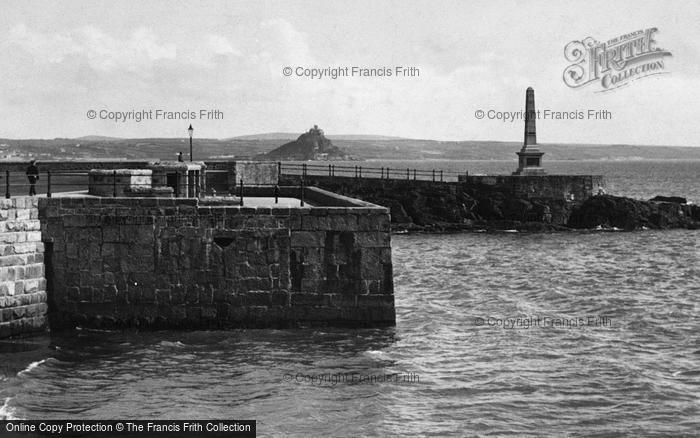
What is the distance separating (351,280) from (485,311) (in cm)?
646

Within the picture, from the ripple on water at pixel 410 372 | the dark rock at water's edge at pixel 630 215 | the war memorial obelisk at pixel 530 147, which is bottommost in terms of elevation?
the ripple on water at pixel 410 372

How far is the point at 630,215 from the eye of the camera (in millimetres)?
51875

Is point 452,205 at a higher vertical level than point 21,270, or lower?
higher

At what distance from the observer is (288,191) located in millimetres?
26656

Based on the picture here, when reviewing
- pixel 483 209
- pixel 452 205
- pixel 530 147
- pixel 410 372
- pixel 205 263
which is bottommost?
pixel 410 372

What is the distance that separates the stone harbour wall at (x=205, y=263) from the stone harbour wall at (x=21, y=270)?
22 cm

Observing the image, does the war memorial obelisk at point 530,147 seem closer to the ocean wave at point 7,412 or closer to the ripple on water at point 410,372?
the ripple on water at point 410,372

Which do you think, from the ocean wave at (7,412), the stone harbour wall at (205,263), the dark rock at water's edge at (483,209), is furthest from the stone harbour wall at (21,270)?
the dark rock at water's edge at (483,209)

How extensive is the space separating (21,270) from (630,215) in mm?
40106

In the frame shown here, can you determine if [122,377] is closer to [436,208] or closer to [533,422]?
[533,422]

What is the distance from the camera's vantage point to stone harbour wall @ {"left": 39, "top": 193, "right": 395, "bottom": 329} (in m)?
18.7

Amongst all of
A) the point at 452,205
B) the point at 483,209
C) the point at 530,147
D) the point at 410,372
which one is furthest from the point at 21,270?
the point at 530,147

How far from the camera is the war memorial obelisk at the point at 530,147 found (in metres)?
51.7

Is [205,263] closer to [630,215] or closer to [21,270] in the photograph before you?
[21,270]
